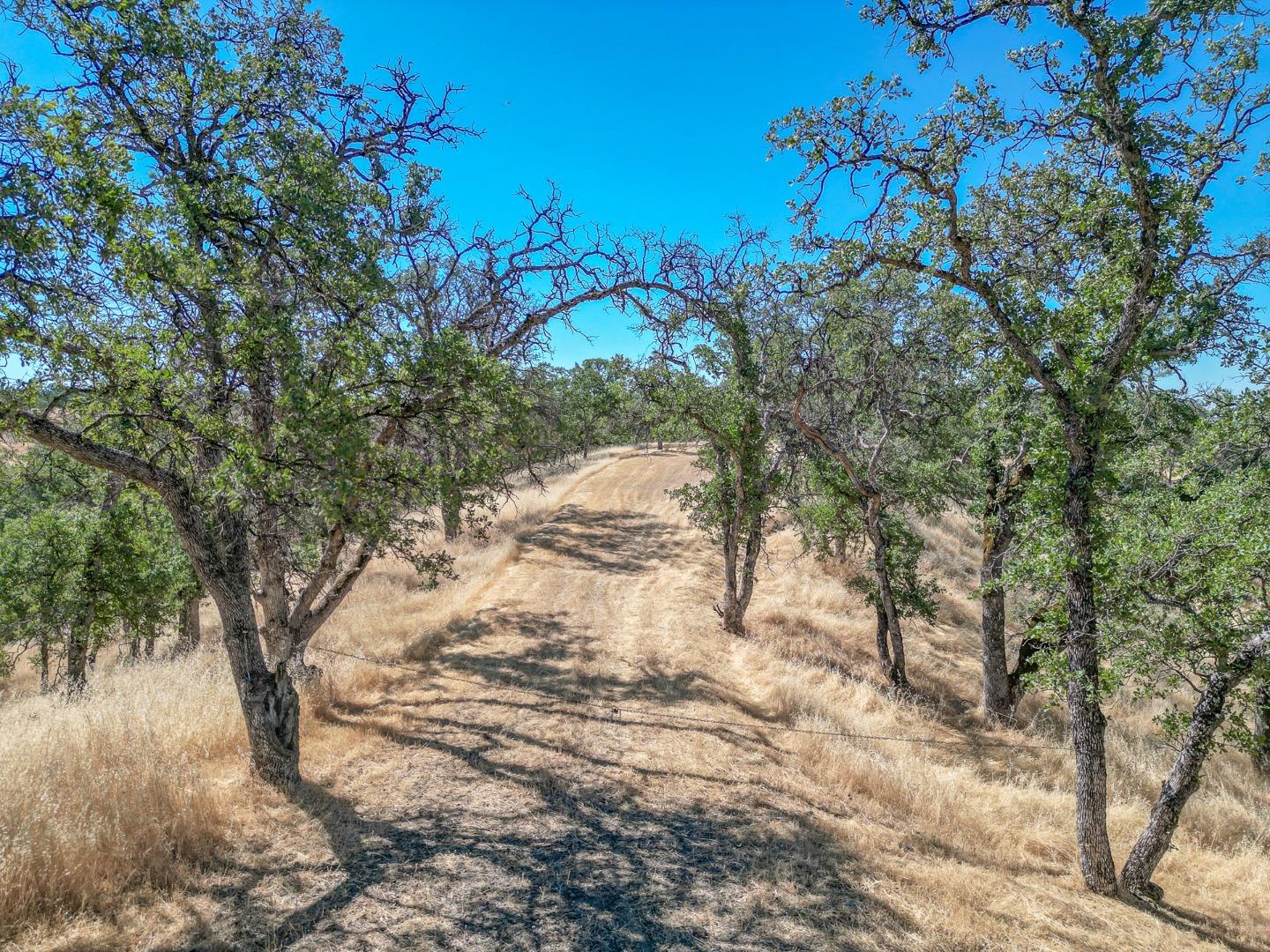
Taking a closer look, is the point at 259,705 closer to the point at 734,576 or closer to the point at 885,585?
the point at 734,576

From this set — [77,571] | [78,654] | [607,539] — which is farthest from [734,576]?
[78,654]

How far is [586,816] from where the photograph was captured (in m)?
6.61

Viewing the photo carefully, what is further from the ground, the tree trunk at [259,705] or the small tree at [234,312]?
the small tree at [234,312]

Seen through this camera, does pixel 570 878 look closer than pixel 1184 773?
Yes

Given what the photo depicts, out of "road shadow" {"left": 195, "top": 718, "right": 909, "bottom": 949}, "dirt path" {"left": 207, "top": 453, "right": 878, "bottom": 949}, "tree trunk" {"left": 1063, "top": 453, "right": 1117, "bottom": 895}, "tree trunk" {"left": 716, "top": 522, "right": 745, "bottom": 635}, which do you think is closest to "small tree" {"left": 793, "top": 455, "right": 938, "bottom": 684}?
"tree trunk" {"left": 716, "top": 522, "right": 745, "bottom": 635}

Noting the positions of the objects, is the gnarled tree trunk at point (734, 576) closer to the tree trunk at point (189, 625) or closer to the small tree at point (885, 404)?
the small tree at point (885, 404)

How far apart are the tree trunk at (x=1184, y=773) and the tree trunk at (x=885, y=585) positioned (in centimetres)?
658

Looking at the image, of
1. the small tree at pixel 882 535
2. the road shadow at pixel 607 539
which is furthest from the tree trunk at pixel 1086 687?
the road shadow at pixel 607 539

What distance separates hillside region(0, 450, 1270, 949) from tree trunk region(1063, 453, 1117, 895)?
0.47m

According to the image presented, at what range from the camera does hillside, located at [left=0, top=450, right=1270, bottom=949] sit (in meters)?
4.77

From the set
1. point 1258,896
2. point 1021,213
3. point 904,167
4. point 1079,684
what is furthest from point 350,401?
point 1258,896

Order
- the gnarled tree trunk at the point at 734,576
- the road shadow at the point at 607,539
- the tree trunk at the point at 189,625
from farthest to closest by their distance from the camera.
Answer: the road shadow at the point at 607,539
the tree trunk at the point at 189,625
the gnarled tree trunk at the point at 734,576

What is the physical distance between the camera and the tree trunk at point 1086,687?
21.8ft

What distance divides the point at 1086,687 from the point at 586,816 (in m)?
5.71
